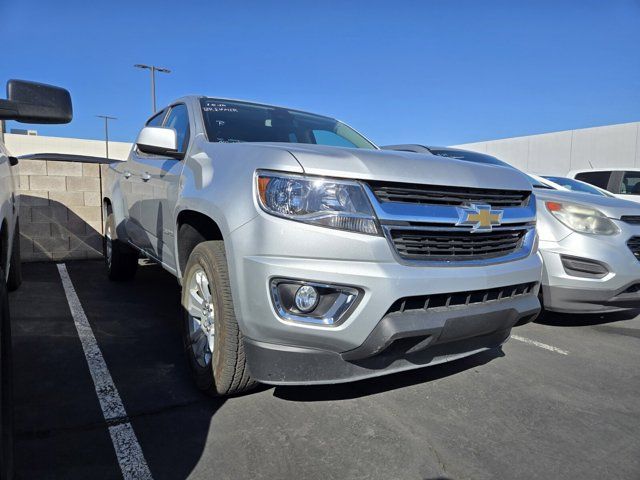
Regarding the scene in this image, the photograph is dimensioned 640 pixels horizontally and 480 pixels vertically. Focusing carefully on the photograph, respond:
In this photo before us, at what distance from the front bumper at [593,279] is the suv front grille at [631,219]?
0.22 feet

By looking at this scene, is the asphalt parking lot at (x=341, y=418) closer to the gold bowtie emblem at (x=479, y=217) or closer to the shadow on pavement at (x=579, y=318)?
the shadow on pavement at (x=579, y=318)

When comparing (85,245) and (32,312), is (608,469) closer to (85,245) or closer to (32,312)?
(32,312)

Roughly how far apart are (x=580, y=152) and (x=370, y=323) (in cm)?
2325

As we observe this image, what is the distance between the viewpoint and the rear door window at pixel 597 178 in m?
9.41

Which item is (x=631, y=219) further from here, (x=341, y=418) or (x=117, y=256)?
(x=117, y=256)

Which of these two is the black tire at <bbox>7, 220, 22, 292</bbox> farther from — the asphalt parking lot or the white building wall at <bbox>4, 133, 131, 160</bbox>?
the white building wall at <bbox>4, 133, 131, 160</bbox>

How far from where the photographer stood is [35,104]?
1.78 metres

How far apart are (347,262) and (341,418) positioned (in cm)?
96

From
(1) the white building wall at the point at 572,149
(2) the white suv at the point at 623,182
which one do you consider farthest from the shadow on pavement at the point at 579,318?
(1) the white building wall at the point at 572,149

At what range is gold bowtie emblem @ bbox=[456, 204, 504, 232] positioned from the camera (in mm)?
2207

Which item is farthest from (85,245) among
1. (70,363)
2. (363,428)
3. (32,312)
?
(363,428)

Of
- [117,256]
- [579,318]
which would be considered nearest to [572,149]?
[579,318]

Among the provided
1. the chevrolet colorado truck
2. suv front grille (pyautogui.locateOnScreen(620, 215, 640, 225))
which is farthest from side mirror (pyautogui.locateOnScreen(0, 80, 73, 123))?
suv front grille (pyautogui.locateOnScreen(620, 215, 640, 225))

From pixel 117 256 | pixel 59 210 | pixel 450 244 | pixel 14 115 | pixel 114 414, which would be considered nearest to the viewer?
pixel 14 115
